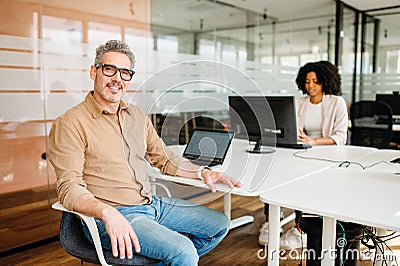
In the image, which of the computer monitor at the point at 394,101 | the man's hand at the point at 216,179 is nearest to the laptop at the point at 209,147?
the man's hand at the point at 216,179

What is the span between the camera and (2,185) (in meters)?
2.70

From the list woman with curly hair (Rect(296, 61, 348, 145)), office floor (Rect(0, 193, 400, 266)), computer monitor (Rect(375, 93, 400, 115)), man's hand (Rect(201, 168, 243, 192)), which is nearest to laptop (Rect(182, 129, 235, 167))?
man's hand (Rect(201, 168, 243, 192))

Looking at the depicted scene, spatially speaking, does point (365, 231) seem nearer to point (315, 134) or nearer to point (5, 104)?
point (315, 134)

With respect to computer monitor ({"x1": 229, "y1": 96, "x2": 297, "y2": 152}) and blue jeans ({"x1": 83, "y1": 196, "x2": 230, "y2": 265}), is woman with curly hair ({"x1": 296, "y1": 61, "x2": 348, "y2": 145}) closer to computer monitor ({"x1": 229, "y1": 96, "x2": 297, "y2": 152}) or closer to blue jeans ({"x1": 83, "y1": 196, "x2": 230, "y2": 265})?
computer monitor ({"x1": 229, "y1": 96, "x2": 297, "y2": 152})

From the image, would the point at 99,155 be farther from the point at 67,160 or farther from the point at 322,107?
the point at 322,107

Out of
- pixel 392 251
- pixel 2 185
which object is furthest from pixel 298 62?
pixel 2 185

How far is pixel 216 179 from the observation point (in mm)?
1774

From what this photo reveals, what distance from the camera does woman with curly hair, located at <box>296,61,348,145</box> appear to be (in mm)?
2951

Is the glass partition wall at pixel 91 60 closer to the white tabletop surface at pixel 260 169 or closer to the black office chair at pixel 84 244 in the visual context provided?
the white tabletop surface at pixel 260 169

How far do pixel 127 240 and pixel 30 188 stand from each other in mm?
1876

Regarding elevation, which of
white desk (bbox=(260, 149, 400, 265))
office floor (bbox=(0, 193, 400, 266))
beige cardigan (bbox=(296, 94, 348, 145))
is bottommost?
office floor (bbox=(0, 193, 400, 266))

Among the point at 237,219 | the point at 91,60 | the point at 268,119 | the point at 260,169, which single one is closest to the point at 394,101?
the point at 237,219

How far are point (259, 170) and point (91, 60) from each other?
1855 millimetres

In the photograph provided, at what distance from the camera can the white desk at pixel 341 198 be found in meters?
1.35
